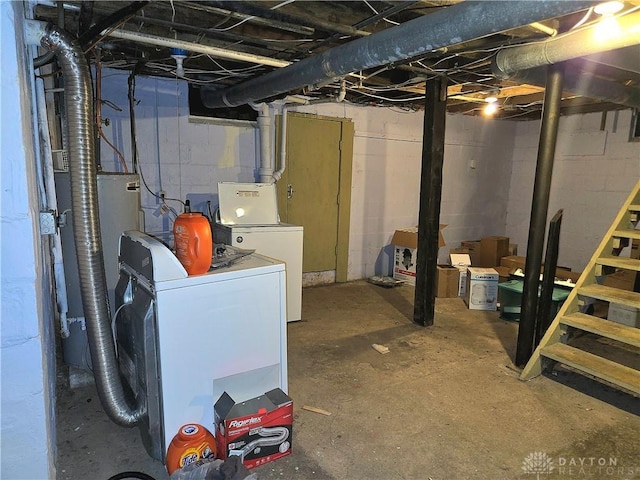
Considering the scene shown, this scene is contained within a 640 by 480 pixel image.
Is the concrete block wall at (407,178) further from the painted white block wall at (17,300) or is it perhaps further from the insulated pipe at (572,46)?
the painted white block wall at (17,300)

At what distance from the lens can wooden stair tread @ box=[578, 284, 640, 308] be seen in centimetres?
245

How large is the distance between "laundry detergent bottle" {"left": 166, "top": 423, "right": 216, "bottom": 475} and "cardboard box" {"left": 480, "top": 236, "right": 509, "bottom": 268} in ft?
14.3

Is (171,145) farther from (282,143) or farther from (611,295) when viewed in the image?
(611,295)

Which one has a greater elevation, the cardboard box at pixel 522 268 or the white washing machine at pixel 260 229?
the white washing machine at pixel 260 229

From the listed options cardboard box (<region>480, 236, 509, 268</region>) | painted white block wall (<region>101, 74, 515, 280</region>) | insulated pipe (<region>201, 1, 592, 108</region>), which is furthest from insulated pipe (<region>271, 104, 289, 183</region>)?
cardboard box (<region>480, 236, 509, 268</region>)

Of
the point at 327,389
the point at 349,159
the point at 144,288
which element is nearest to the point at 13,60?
the point at 144,288

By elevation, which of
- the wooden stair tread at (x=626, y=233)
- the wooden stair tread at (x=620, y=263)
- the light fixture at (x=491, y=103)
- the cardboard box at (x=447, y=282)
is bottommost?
the cardboard box at (x=447, y=282)

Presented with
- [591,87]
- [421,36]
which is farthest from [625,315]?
[421,36]

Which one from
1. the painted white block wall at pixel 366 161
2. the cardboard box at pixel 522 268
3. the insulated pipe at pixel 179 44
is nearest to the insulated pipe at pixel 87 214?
the insulated pipe at pixel 179 44

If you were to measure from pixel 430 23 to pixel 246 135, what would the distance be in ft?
8.30

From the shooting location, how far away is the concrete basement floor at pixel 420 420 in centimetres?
184

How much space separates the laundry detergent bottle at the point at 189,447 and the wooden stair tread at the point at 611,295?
2.48 metres

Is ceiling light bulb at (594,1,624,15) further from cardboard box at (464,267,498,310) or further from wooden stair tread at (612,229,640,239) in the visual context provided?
cardboard box at (464,267,498,310)

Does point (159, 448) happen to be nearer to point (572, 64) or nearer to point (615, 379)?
point (615, 379)
